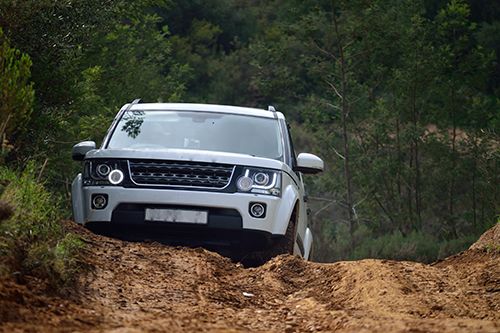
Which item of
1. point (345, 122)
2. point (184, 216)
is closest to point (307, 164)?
point (184, 216)

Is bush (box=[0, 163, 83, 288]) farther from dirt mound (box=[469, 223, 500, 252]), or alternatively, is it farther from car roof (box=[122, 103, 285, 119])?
dirt mound (box=[469, 223, 500, 252])

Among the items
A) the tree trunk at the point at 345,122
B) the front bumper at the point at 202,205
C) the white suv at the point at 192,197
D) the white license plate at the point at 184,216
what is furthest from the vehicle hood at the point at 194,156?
the tree trunk at the point at 345,122

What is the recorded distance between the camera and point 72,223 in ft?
33.5

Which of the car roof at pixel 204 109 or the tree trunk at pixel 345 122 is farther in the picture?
the tree trunk at pixel 345 122

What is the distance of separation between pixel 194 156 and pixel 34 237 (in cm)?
247

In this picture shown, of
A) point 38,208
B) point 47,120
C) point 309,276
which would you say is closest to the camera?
point 38,208

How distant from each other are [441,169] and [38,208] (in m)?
22.7

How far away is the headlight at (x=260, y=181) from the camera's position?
34.5 feet

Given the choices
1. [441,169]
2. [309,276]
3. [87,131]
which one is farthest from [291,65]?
[309,276]

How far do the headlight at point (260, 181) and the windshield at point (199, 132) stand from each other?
0.69m

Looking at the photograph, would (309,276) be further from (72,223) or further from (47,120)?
(47,120)

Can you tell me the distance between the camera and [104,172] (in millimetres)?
10734

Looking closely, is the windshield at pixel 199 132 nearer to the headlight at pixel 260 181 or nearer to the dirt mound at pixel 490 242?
the headlight at pixel 260 181

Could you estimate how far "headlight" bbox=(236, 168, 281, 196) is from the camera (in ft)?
34.5
